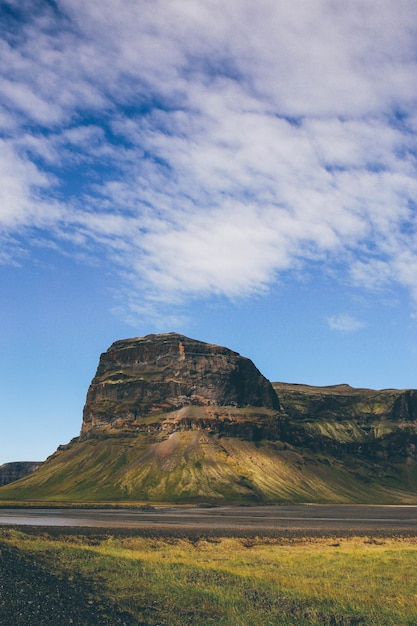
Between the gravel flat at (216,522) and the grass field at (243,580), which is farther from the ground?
the grass field at (243,580)

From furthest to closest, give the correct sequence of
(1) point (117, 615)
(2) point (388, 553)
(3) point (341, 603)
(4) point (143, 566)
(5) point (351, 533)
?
(5) point (351, 533), (2) point (388, 553), (4) point (143, 566), (3) point (341, 603), (1) point (117, 615)

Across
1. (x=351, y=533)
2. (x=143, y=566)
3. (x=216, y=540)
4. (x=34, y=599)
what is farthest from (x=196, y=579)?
(x=351, y=533)

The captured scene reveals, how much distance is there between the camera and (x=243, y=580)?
36.4 meters

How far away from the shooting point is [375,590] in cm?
3488

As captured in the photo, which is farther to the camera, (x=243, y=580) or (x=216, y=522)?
(x=216, y=522)

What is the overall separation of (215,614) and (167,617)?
2.44 m

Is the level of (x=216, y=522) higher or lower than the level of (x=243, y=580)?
lower

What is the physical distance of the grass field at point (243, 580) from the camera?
2822 centimetres

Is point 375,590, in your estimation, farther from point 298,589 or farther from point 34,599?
point 34,599

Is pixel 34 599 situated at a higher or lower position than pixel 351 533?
higher

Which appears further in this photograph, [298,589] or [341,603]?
[298,589]

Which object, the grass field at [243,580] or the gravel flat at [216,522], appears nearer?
the grass field at [243,580]

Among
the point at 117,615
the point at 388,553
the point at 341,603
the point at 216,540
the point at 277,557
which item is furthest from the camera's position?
the point at 216,540

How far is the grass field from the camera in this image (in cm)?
2822
